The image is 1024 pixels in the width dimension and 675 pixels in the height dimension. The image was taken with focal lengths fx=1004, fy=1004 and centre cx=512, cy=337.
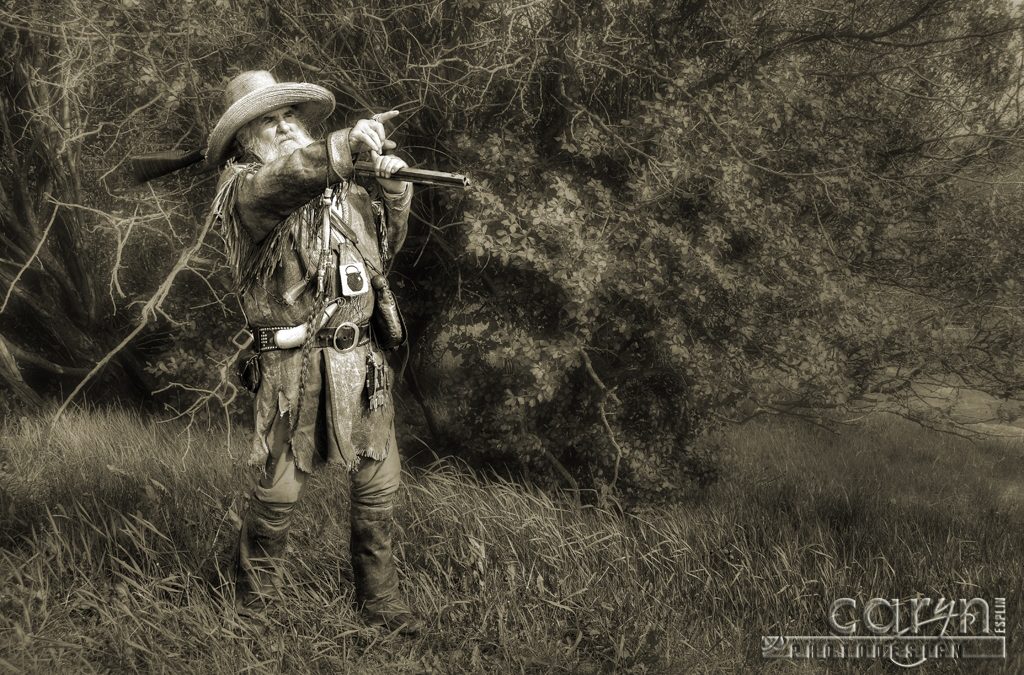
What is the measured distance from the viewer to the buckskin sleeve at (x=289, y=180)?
10.4 ft

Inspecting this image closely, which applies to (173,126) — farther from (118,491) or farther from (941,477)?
(941,477)

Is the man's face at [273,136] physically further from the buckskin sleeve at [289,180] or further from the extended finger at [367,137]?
the extended finger at [367,137]

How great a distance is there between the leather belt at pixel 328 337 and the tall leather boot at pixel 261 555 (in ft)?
1.94

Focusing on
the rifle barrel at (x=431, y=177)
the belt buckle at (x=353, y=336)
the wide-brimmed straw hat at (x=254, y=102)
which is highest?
the wide-brimmed straw hat at (x=254, y=102)

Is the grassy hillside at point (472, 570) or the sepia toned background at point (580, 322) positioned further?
the sepia toned background at point (580, 322)

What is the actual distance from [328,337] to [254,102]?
34.0 inches

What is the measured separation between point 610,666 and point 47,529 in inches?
109

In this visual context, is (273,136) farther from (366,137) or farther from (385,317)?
(385,317)

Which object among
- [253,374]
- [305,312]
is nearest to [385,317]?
[305,312]

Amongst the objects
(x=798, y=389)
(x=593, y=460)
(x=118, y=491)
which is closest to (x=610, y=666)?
(x=593, y=460)

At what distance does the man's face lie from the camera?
3.60m

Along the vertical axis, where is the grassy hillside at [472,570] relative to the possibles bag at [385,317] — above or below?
below

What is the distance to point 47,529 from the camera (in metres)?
4.74

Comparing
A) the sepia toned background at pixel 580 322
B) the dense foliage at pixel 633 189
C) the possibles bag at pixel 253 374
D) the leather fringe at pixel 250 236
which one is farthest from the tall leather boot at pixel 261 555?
the dense foliage at pixel 633 189
